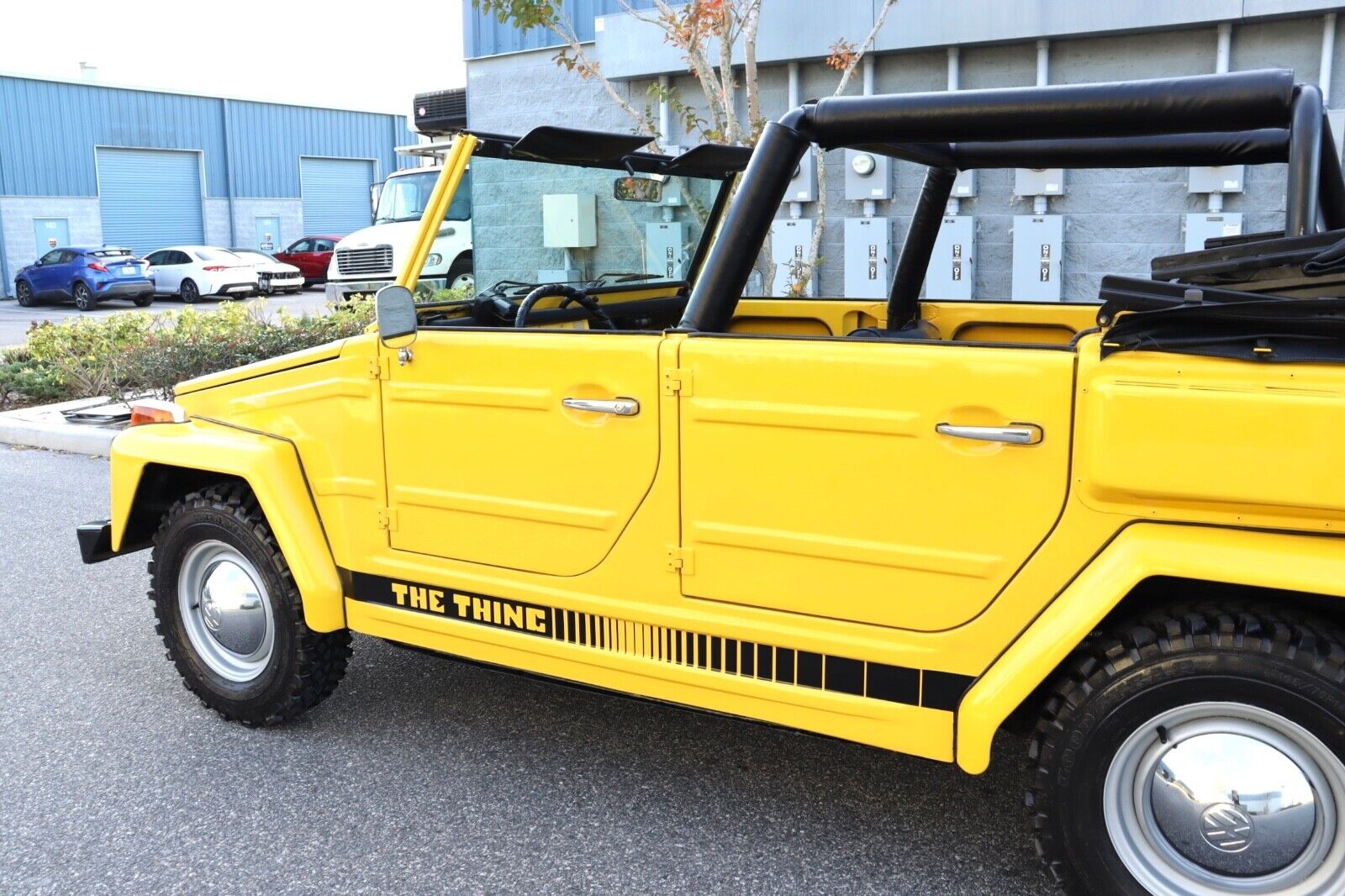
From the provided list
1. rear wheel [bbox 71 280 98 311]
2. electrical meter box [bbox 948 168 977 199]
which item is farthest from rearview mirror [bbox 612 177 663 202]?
rear wheel [bbox 71 280 98 311]

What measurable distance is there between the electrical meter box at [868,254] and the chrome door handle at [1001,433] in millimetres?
7609

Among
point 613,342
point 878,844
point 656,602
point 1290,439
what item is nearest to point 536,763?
point 656,602

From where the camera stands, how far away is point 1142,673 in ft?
8.11

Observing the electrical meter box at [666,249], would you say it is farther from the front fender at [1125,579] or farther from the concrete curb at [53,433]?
the concrete curb at [53,433]

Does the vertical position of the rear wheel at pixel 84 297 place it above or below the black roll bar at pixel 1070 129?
below

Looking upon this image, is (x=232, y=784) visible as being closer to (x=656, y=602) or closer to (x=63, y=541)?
(x=656, y=602)

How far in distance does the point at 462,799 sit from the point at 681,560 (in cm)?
108

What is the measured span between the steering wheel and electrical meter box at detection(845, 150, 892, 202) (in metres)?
6.36

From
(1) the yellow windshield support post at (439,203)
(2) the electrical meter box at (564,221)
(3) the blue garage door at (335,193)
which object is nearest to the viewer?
(1) the yellow windshield support post at (439,203)

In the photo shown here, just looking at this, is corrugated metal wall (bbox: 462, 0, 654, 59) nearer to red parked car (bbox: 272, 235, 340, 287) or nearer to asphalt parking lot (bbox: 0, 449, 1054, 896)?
asphalt parking lot (bbox: 0, 449, 1054, 896)

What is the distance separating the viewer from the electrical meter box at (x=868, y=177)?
9.95 metres

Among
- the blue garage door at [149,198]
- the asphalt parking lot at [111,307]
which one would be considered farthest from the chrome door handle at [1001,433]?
the blue garage door at [149,198]

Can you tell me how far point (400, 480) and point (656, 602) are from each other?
0.94 meters

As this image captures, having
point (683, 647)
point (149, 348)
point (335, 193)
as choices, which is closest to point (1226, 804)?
point (683, 647)
